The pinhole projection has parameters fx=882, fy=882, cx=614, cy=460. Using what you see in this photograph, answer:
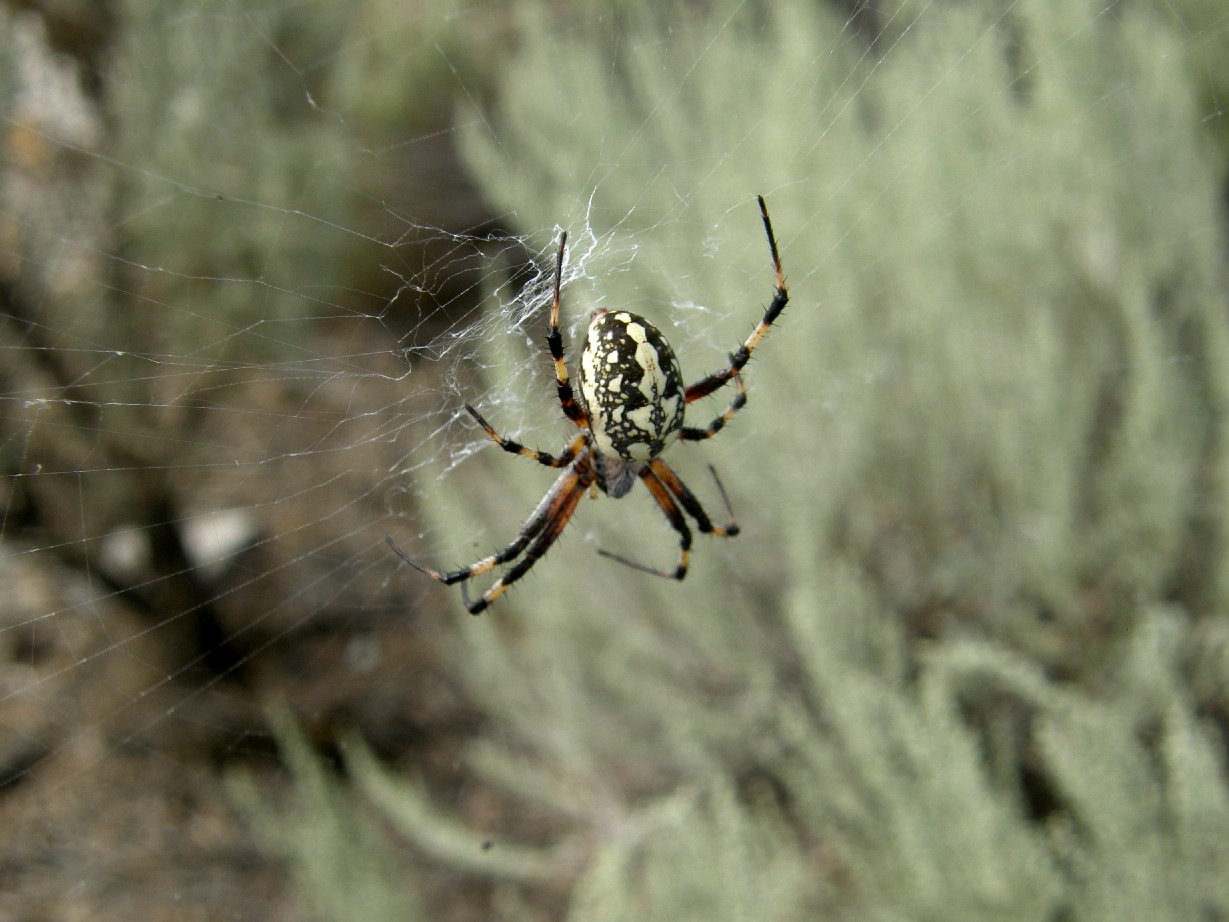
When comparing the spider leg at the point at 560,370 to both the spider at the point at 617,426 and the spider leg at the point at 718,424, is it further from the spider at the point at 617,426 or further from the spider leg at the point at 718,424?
the spider leg at the point at 718,424

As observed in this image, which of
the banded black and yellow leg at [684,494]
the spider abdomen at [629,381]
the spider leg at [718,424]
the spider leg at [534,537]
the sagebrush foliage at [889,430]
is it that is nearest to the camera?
the spider abdomen at [629,381]


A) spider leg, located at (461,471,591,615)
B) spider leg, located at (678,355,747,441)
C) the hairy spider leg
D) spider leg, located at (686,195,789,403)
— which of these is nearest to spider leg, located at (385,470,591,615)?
spider leg, located at (461,471,591,615)

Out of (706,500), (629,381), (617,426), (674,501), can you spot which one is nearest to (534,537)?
(674,501)

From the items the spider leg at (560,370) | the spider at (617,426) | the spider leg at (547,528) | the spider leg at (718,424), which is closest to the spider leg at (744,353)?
the spider at (617,426)

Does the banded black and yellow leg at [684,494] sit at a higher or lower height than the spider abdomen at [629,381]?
lower

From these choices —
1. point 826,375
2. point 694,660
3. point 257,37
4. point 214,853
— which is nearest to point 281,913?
point 214,853

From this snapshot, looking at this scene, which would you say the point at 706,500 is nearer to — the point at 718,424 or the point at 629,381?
the point at 718,424

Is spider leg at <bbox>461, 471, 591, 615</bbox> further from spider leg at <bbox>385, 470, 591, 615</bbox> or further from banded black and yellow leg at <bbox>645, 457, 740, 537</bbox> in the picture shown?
banded black and yellow leg at <bbox>645, 457, 740, 537</bbox>
